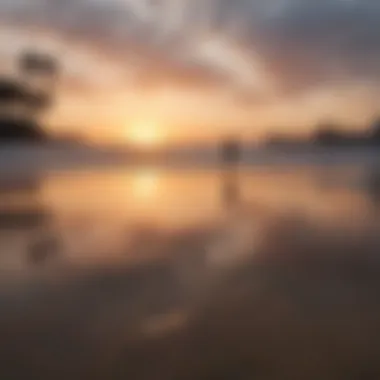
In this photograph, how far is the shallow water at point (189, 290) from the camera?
119 centimetres

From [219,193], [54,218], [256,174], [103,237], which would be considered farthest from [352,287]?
[256,174]

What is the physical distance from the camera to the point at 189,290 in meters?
1.66

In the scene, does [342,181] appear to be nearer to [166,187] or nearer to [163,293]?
[166,187]

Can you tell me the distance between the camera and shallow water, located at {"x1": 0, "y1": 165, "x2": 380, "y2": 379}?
46.8 inches

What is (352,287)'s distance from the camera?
1690 millimetres

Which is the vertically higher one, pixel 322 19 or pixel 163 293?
pixel 322 19

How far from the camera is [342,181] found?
190 inches

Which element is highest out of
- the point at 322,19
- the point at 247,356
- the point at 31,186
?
the point at 322,19

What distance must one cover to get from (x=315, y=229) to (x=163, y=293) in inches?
49.3

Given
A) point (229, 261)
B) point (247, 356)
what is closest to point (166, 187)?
point (229, 261)

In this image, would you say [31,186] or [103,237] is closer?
[103,237]

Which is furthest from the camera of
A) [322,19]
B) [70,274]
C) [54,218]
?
[322,19]

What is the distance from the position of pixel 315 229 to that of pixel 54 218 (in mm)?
1638

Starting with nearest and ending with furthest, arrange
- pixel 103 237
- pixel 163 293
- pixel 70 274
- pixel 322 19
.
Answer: pixel 163 293, pixel 70 274, pixel 103 237, pixel 322 19
